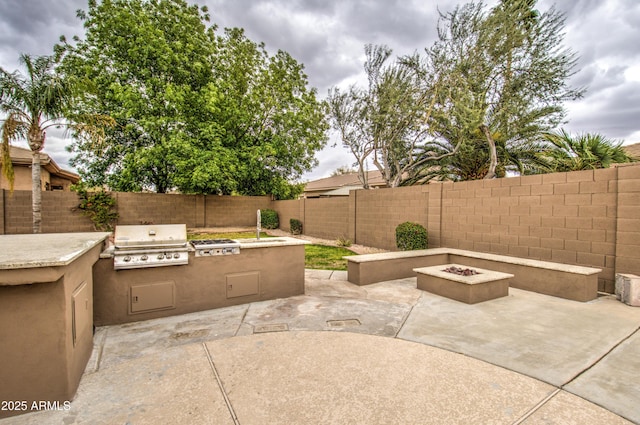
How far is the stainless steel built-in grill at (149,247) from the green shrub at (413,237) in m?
5.59

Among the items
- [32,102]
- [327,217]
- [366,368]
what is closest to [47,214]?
[32,102]

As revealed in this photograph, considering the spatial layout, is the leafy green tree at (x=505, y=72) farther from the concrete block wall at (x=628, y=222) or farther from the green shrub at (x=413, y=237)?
the concrete block wall at (x=628, y=222)

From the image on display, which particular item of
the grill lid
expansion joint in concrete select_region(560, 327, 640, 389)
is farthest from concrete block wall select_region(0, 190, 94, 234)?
expansion joint in concrete select_region(560, 327, 640, 389)

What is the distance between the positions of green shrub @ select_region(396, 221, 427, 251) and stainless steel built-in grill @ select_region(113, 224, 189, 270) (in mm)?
5590

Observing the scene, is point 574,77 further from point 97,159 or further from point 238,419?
point 97,159

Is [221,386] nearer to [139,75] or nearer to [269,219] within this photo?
[269,219]

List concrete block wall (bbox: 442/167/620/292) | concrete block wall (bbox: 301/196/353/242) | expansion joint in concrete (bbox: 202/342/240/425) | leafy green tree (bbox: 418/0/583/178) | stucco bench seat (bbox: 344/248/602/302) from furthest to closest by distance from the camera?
concrete block wall (bbox: 301/196/353/242)
leafy green tree (bbox: 418/0/583/178)
concrete block wall (bbox: 442/167/620/292)
stucco bench seat (bbox: 344/248/602/302)
expansion joint in concrete (bbox: 202/342/240/425)

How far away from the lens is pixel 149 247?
366 cm

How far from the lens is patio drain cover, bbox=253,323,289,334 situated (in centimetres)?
344

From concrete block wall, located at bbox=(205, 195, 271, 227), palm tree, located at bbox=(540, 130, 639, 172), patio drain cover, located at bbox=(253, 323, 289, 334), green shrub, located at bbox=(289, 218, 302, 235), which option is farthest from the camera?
concrete block wall, located at bbox=(205, 195, 271, 227)

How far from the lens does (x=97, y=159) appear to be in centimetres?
1441

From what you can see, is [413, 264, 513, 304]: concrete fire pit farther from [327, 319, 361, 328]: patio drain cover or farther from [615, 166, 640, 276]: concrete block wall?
[327, 319, 361, 328]: patio drain cover

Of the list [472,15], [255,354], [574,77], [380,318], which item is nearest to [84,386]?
[255,354]

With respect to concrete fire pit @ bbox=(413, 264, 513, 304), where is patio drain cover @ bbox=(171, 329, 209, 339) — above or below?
below
